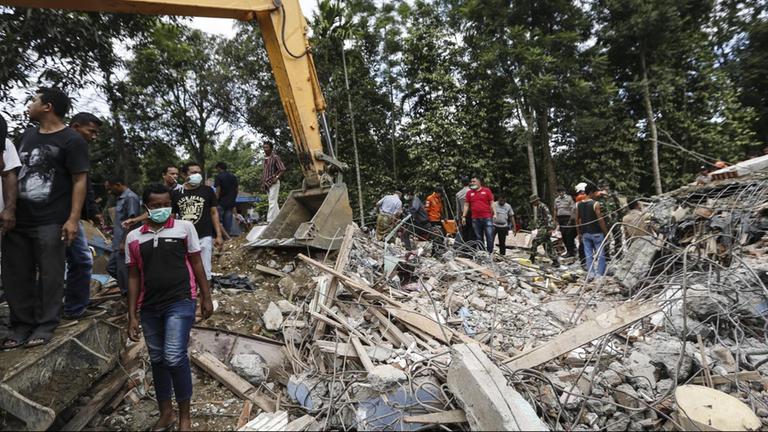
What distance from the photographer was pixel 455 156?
49.8 feet

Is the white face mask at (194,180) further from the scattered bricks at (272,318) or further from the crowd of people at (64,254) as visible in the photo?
the scattered bricks at (272,318)

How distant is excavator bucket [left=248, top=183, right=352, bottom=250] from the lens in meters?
5.35

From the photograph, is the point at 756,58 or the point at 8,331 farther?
the point at 756,58

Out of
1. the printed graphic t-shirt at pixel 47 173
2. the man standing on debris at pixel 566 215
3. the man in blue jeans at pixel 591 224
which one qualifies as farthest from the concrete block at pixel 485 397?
the man standing on debris at pixel 566 215

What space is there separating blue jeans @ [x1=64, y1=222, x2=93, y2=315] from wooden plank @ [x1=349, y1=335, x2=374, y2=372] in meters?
2.23

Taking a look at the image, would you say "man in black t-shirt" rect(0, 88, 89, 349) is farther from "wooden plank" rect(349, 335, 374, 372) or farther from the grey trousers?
"wooden plank" rect(349, 335, 374, 372)

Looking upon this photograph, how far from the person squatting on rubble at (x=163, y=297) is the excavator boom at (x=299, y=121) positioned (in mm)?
2760

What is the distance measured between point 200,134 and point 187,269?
17.6 meters

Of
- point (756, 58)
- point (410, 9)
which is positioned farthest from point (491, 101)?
point (756, 58)

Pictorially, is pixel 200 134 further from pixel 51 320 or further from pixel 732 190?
pixel 732 190

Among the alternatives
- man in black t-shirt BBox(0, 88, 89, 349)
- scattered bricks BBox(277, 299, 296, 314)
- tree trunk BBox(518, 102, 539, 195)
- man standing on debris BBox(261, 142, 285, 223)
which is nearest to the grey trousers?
man in black t-shirt BBox(0, 88, 89, 349)

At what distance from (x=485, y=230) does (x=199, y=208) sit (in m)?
5.38

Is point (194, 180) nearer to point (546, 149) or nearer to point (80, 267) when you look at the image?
point (80, 267)

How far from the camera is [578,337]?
2.96m
